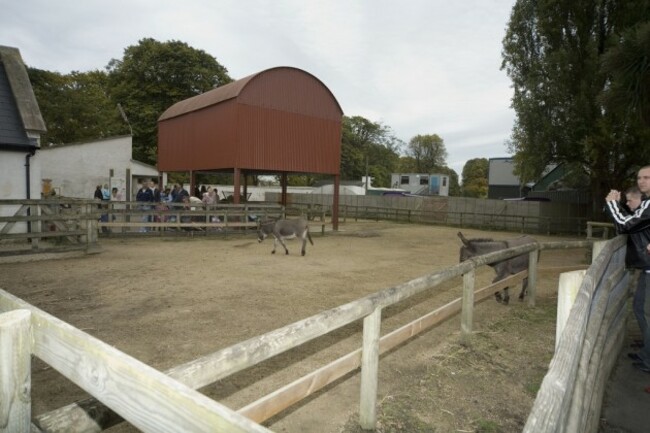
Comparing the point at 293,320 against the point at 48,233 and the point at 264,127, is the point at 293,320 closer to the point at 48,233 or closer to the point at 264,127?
the point at 48,233

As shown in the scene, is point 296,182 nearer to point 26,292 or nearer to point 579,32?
point 579,32

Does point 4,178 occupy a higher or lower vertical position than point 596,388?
higher

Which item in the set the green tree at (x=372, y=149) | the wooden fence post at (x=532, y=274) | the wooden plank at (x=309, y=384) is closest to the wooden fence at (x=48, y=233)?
the wooden plank at (x=309, y=384)

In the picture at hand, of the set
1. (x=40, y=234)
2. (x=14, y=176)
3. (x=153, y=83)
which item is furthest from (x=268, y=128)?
(x=153, y=83)

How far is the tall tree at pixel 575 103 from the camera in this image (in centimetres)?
1788

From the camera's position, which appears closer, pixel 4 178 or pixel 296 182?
pixel 4 178

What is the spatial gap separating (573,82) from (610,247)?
61.8 feet

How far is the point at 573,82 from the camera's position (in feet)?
62.4

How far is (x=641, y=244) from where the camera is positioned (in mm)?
4172

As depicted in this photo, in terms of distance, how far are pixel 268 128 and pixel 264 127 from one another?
187 mm

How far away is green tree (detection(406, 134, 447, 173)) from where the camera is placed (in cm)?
8662

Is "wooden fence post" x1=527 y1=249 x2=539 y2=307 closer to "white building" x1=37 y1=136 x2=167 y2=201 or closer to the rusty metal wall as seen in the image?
the rusty metal wall

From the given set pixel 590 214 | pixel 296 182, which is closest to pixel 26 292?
pixel 590 214

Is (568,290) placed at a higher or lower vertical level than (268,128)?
lower
